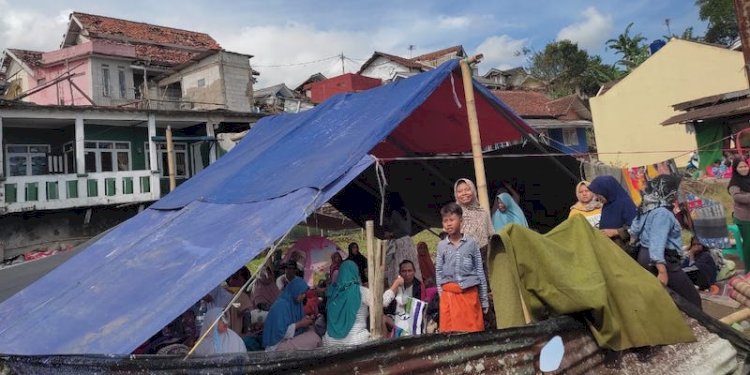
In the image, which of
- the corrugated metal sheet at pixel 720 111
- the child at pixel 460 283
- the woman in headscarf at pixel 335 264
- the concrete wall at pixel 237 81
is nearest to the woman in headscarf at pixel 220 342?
the child at pixel 460 283

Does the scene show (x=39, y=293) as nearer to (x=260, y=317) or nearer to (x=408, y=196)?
(x=260, y=317)

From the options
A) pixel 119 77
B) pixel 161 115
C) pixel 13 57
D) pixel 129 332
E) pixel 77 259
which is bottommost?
pixel 129 332

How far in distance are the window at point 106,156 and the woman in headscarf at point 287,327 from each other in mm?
13086

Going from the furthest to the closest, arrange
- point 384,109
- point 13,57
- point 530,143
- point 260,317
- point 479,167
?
1. point 13,57
2. point 530,143
3. point 260,317
4. point 384,109
5. point 479,167

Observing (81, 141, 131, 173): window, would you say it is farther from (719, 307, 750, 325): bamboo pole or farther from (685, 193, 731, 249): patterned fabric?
(719, 307, 750, 325): bamboo pole

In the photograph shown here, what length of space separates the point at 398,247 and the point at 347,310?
2.10 meters

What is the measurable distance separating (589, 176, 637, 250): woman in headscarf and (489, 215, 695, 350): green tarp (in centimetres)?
101

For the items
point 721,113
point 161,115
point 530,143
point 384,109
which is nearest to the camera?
point 384,109

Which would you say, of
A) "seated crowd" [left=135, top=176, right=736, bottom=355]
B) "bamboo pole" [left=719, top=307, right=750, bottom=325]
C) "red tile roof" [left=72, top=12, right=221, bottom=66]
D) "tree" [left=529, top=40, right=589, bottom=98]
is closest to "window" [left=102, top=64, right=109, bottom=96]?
"red tile roof" [left=72, top=12, right=221, bottom=66]

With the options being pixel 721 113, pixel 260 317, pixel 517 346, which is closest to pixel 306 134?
pixel 260 317

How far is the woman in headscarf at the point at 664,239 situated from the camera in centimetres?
315

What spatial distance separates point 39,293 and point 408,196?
422 centimetres

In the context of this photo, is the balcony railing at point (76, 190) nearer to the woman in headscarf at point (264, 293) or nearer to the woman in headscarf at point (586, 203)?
the woman in headscarf at point (264, 293)

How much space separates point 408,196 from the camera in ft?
22.5
